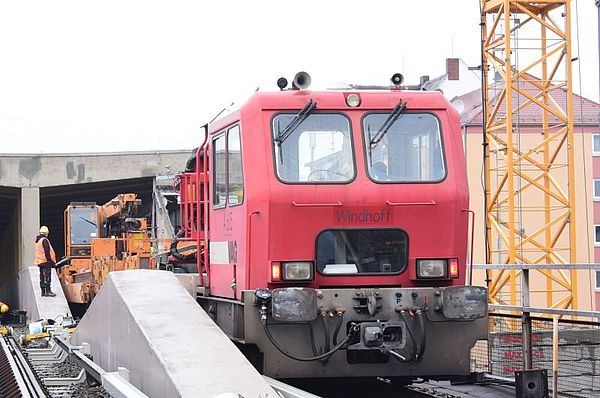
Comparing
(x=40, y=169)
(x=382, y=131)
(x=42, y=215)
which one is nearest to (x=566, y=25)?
A: (x=382, y=131)

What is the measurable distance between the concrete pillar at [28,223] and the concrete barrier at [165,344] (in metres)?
31.1

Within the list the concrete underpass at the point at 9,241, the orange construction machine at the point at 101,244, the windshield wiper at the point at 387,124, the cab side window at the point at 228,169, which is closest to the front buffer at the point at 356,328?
the cab side window at the point at 228,169

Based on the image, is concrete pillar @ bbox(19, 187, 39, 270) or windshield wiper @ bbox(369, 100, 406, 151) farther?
concrete pillar @ bbox(19, 187, 39, 270)

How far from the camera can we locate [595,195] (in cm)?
4475

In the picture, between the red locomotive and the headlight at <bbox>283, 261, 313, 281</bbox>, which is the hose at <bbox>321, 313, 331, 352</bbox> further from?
the headlight at <bbox>283, 261, 313, 281</bbox>

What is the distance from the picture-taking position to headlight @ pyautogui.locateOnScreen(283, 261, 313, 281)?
9.09m

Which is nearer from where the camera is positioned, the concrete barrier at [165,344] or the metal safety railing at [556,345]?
the concrete barrier at [165,344]

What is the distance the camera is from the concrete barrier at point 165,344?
6.88m

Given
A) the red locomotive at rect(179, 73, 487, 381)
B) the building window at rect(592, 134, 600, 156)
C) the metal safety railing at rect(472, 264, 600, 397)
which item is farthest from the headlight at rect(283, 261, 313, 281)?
the building window at rect(592, 134, 600, 156)

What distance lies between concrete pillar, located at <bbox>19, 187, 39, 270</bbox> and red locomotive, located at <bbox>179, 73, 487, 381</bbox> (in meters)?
32.9

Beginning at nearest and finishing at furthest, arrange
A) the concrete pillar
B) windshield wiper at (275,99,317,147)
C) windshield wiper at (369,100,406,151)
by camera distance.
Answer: windshield wiper at (275,99,317,147)
windshield wiper at (369,100,406,151)
the concrete pillar

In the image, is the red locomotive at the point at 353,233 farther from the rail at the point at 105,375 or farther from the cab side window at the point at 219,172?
the rail at the point at 105,375

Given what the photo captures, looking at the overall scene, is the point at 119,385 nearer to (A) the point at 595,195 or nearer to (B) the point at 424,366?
(B) the point at 424,366

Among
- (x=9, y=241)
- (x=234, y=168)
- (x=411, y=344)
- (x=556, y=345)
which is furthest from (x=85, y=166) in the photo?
(x=556, y=345)
